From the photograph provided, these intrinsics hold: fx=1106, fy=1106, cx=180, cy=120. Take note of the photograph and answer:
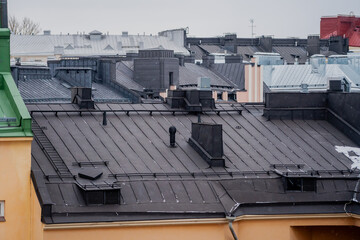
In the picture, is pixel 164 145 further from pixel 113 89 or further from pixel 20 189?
pixel 113 89

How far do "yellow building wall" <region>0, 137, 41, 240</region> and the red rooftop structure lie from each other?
9779 cm

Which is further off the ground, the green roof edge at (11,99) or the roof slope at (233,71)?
the green roof edge at (11,99)

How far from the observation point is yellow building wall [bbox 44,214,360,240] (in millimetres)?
23078

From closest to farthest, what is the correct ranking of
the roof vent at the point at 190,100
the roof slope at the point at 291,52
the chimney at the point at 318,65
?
the roof vent at the point at 190,100 < the chimney at the point at 318,65 < the roof slope at the point at 291,52

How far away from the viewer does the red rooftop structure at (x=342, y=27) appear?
11949cm

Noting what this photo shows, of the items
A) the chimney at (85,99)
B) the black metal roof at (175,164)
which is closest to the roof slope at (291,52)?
the black metal roof at (175,164)

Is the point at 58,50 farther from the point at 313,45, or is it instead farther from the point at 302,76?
the point at 302,76

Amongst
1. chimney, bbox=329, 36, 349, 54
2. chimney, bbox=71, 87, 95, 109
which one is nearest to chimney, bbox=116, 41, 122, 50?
chimney, bbox=329, 36, 349, 54

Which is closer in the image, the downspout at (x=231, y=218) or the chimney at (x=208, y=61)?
the downspout at (x=231, y=218)

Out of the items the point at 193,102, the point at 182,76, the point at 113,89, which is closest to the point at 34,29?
the point at 182,76

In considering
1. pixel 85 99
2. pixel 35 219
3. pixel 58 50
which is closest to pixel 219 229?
pixel 35 219

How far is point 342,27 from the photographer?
122312 mm

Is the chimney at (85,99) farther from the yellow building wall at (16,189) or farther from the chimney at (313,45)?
the chimney at (313,45)

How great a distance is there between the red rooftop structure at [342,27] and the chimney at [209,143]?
92.6m
